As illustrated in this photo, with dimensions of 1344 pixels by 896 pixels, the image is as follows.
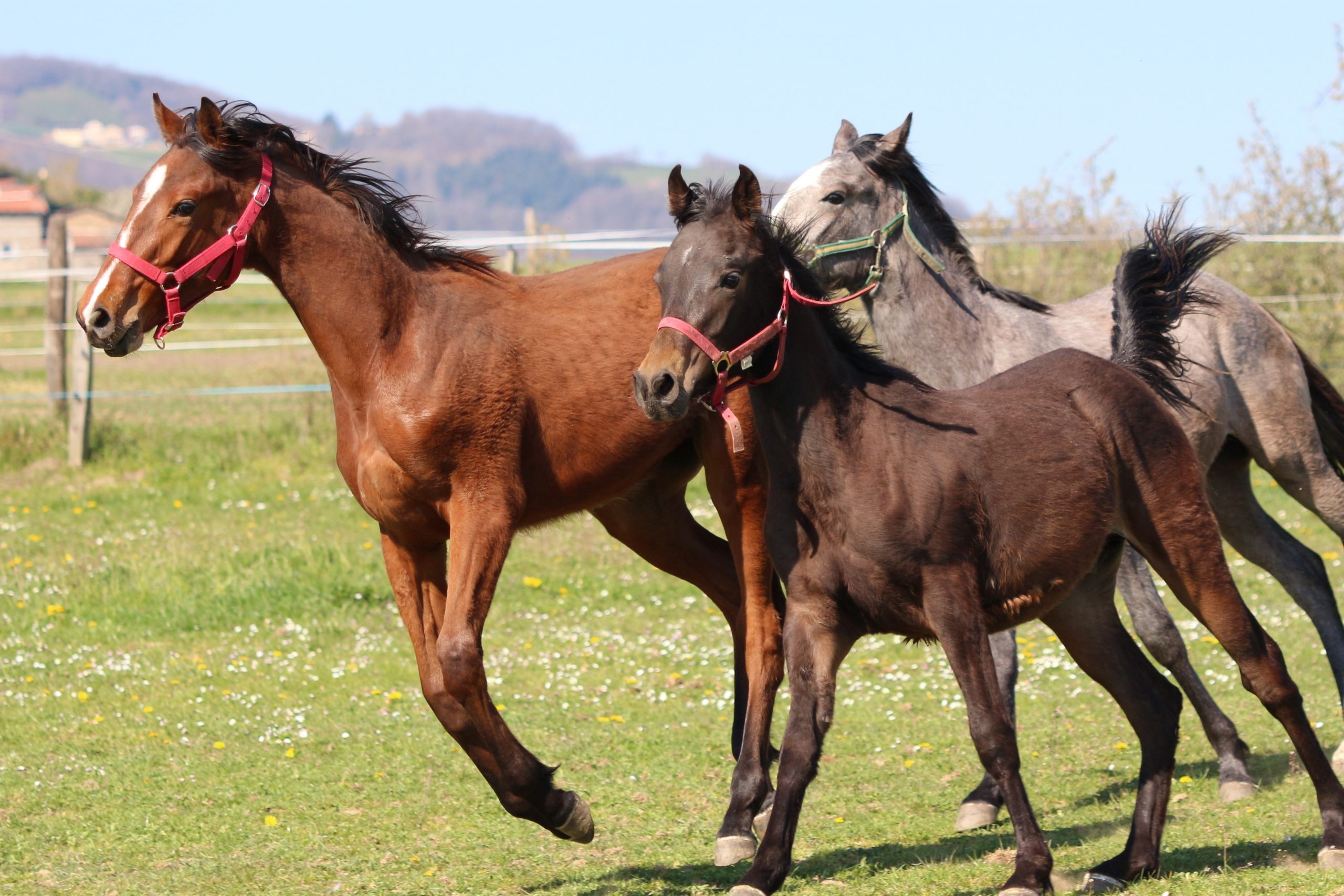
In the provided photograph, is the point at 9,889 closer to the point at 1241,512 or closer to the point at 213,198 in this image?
the point at 213,198

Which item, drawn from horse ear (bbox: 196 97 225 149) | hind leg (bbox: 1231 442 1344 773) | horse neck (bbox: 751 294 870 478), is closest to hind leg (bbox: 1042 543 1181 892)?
horse neck (bbox: 751 294 870 478)

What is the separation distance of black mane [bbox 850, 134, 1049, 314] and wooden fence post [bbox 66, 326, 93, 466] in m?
9.25

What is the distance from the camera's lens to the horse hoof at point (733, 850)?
457cm

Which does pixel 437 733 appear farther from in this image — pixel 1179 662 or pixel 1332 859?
pixel 1332 859

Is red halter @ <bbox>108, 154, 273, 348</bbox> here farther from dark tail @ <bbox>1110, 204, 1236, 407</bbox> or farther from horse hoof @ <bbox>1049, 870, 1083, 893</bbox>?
horse hoof @ <bbox>1049, 870, 1083, 893</bbox>

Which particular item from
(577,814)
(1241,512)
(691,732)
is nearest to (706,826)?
(577,814)

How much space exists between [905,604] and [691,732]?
3.01m

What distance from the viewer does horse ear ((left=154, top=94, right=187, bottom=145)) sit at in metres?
4.50

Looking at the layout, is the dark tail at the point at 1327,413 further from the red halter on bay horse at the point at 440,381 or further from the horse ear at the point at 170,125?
the horse ear at the point at 170,125

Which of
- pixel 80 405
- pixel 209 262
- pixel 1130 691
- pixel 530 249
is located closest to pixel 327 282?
pixel 209 262

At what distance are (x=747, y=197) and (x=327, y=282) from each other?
1.54 m

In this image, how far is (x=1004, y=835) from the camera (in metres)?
5.06

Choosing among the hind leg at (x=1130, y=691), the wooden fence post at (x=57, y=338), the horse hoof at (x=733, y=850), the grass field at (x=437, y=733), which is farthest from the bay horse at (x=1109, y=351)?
the wooden fence post at (x=57, y=338)

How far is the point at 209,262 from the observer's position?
174 inches
